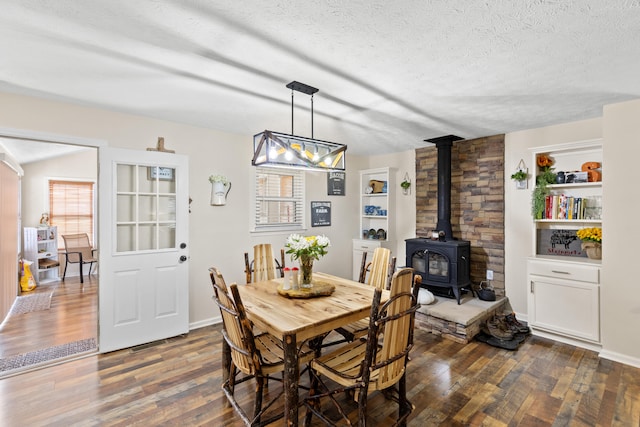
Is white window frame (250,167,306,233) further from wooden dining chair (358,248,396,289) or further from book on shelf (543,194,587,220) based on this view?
book on shelf (543,194,587,220)

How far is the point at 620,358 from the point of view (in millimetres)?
2924

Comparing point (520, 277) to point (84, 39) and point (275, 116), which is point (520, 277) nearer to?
point (275, 116)

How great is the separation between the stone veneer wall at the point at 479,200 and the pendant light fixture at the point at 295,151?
255 centimetres

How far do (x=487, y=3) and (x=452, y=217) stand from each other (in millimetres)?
3400

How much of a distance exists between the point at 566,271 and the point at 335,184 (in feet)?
10.7

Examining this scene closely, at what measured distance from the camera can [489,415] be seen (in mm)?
2164

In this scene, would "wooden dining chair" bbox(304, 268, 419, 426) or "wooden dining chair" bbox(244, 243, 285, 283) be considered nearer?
"wooden dining chair" bbox(304, 268, 419, 426)

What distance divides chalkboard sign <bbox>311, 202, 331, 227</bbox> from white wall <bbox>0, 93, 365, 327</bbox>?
0.65 metres

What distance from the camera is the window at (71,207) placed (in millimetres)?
6504

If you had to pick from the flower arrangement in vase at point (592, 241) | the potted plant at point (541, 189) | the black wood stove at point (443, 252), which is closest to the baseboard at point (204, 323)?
the black wood stove at point (443, 252)

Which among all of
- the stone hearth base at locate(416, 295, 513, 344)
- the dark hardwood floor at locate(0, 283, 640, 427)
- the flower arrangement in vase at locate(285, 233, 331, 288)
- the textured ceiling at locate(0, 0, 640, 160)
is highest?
the textured ceiling at locate(0, 0, 640, 160)

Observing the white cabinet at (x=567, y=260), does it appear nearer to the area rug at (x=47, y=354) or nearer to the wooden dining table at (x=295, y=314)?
the wooden dining table at (x=295, y=314)

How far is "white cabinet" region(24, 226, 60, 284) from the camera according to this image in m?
5.82

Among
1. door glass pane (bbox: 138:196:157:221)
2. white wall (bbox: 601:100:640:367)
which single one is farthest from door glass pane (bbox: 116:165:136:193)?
white wall (bbox: 601:100:640:367)
